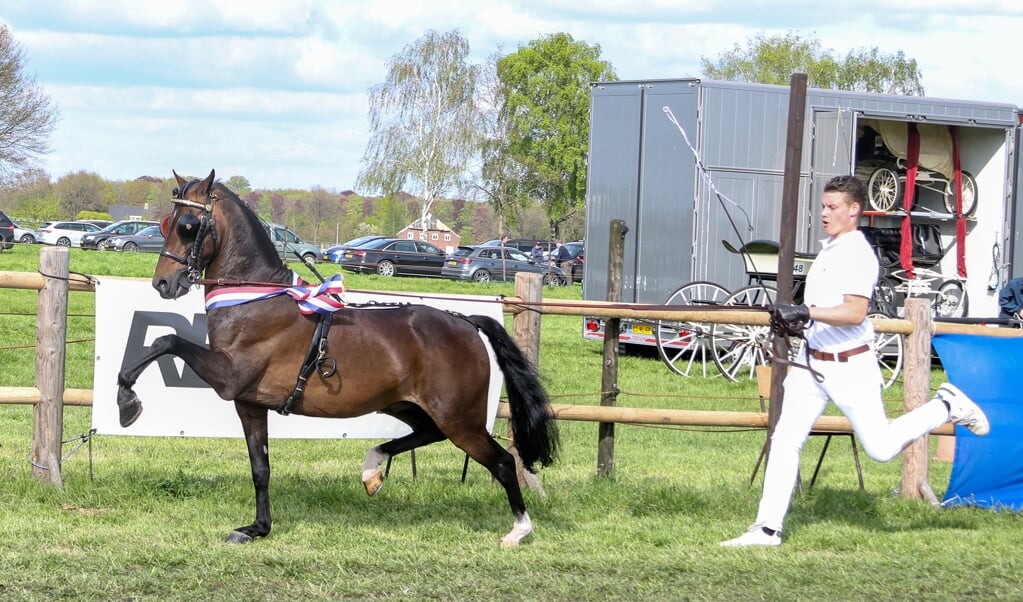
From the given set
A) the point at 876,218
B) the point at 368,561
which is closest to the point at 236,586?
the point at 368,561

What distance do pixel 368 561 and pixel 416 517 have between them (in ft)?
4.06

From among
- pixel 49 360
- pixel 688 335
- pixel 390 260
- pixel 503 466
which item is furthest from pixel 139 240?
pixel 503 466

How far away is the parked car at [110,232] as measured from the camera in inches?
1551

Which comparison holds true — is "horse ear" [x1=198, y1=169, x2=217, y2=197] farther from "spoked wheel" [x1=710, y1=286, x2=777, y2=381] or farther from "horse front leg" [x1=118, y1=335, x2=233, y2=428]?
"spoked wheel" [x1=710, y1=286, x2=777, y2=381]

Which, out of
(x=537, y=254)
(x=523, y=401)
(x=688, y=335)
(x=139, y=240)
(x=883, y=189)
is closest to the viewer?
(x=523, y=401)

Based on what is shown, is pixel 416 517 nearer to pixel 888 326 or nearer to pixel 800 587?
pixel 800 587

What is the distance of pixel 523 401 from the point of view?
6668 millimetres

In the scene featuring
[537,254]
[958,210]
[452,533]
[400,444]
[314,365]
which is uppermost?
[958,210]

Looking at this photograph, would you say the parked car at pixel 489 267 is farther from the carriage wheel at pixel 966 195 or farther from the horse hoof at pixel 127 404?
the horse hoof at pixel 127 404

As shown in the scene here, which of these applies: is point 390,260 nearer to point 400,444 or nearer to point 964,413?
point 400,444

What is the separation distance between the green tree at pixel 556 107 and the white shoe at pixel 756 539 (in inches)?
1589

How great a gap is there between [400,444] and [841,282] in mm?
2762

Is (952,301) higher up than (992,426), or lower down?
higher up

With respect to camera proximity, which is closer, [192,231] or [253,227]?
[192,231]
